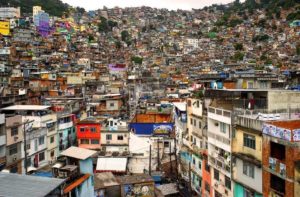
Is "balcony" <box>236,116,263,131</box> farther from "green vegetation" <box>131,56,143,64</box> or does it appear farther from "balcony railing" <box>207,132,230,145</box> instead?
"green vegetation" <box>131,56,143,64</box>

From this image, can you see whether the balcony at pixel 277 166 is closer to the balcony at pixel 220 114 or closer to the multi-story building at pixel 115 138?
the balcony at pixel 220 114

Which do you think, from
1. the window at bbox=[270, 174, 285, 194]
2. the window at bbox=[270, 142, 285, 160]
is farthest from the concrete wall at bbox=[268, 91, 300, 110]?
the window at bbox=[270, 174, 285, 194]

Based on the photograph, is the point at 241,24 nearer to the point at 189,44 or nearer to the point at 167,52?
the point at 189,44

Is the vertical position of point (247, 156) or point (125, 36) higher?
point (125, 36)

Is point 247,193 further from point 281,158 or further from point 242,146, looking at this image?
point 281,158

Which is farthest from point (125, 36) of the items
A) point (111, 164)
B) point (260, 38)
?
point (111, 164)
